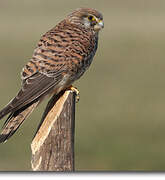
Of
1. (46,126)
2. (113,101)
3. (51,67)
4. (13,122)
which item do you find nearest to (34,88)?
(51,67)

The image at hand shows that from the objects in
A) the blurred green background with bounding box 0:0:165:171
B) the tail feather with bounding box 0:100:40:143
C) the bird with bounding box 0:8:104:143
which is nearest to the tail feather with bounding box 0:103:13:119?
the bird with bounding box 0:8:104:143

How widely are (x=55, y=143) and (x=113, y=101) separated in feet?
35.0

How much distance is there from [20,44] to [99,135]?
1299 centimetres

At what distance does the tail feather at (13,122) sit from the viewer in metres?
5.18

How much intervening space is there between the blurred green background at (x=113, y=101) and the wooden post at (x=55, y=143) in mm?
4909

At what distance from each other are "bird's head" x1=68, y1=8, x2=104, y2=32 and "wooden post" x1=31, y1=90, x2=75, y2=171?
195 cm

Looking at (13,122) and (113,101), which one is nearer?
(13,122)

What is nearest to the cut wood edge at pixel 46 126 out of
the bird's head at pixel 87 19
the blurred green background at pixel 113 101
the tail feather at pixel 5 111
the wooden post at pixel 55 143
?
the wooden post at pixel 55 143

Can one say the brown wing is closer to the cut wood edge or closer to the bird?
the bird

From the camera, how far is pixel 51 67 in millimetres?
5855

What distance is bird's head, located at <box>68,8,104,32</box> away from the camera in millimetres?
6784

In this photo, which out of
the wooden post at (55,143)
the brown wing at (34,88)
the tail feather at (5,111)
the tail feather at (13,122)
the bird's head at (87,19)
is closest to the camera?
the wooden post at (55,143)

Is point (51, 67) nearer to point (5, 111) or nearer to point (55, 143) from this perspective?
point (5, 111)

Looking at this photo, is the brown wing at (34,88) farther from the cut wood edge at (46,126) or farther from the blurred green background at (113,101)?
the blurred green background at (113,101)
